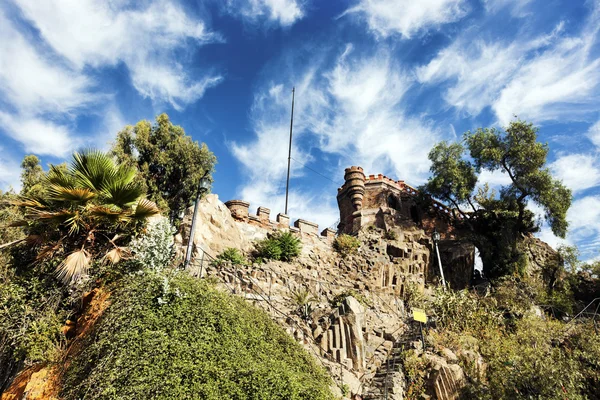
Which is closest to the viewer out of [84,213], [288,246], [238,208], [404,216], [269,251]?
[84,213]

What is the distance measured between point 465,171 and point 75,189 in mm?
23753

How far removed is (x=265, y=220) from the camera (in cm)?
1852

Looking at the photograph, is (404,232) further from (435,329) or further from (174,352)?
(174,352)

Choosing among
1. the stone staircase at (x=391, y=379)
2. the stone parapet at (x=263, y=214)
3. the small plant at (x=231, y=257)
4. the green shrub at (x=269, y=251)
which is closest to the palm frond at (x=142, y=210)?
the small plant at (x=231, y=257)

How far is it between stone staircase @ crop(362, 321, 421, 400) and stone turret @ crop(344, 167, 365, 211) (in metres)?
14.1

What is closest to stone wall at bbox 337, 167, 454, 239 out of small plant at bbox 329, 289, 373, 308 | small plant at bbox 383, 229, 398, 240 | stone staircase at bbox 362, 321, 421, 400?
small plant at bbox 383, 229, 398, 240

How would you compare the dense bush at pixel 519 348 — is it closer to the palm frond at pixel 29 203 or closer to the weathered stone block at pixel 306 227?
the weathered stone block at pixel 306 227

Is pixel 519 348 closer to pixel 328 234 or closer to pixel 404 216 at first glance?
pixel 328 234

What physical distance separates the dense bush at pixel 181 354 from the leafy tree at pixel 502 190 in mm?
19244

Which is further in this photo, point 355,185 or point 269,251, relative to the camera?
point 355,185

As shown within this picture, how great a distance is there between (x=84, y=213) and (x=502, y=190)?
25077mm

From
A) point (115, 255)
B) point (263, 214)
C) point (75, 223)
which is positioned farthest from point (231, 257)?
point (75, 223)

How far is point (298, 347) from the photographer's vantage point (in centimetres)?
929

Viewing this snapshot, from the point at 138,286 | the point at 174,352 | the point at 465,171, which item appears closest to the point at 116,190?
the point at 138,286
